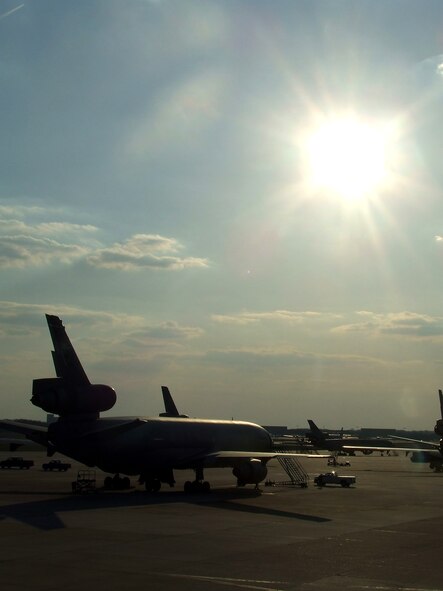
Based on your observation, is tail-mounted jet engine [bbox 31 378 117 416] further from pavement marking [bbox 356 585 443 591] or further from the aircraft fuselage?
pavement marking [bbox 356 585 443 591]

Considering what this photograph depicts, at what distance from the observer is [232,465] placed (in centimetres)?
4653

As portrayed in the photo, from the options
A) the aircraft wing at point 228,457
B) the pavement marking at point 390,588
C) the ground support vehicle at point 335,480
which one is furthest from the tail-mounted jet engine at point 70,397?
the pavement marking at point 390,588

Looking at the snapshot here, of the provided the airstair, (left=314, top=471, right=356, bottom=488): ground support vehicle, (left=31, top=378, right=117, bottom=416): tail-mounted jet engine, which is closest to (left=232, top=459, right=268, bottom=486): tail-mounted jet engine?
the airstair

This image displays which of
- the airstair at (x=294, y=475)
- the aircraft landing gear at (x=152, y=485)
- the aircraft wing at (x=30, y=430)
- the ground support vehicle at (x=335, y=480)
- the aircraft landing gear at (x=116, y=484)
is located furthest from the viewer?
the airstair at (x=294, y=475)

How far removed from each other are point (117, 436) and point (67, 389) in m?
4.79

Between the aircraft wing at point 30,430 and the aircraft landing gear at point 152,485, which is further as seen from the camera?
the aircraft wing at point 30,430

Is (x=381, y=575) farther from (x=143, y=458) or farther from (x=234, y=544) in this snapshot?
(x=143, y=458)

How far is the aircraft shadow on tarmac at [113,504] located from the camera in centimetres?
2737

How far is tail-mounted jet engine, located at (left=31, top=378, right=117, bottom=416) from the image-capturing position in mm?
37281

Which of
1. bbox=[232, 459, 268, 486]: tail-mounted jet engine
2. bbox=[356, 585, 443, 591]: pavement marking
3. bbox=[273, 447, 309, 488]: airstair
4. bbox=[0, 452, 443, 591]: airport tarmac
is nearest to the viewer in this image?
bbox=[356, 585, 443, 591]: pavement marking

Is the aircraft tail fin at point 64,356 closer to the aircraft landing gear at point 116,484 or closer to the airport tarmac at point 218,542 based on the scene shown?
the airport tarmac at point 218,542

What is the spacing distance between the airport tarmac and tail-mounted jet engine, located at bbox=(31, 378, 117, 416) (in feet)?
14.9

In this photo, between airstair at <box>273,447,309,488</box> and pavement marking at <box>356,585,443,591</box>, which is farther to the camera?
airstair at <box>273,447,309,488</box>

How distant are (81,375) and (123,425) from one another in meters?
3.91
